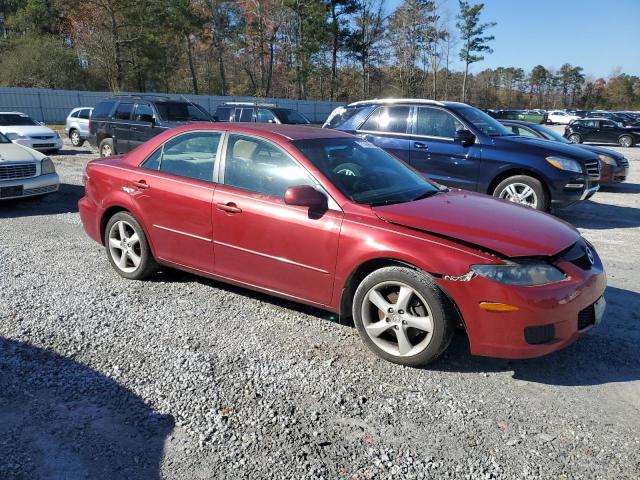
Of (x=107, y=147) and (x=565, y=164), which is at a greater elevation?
(x=565, y=164)

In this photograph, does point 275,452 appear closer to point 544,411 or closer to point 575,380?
point 544,411

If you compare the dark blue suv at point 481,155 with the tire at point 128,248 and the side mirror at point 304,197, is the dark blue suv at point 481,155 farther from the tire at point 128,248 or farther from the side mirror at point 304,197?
the side mirror at point 304,197

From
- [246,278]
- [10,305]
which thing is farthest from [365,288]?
[10,305]

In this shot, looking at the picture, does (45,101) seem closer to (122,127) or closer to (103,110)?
(103,110)

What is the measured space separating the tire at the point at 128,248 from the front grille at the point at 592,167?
667 cm

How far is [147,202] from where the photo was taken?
15.7 feet

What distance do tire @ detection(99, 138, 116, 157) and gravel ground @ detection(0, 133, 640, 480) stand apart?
31.6ft

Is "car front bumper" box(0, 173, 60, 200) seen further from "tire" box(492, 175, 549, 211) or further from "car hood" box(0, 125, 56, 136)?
"car hood" box(0, 125, 56, 136)

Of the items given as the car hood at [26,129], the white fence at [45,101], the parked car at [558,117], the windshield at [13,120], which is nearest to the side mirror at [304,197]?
the car hood at [26,129]

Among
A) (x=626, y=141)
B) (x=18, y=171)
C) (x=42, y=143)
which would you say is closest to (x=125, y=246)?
(x=18, y=171)

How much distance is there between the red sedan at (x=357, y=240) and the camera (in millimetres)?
3227

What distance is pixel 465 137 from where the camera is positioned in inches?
316

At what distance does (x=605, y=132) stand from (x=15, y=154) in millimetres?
26981

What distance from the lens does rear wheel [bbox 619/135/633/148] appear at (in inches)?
1032
